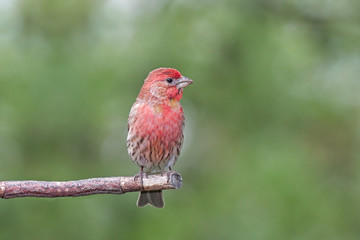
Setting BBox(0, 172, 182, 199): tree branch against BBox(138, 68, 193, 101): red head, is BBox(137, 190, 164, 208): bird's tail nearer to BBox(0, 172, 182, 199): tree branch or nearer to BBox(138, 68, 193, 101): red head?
BBox(138, 68, 193, 101): red head

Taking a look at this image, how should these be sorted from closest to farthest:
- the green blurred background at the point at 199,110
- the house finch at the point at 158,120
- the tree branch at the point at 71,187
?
the tree branch at the point at 71,187, the house finch at the point at 158,120, the green blurred background at the point at 199,110

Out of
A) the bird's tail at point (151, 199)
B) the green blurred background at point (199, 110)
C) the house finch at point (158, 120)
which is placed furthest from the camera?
the green blurred background at point (199, 110)

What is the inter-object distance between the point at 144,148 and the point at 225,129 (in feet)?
17.8

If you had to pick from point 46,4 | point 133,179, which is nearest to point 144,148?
point 133,179

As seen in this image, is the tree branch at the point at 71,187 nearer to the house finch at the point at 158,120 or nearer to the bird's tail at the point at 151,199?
the house finch at the point at 158,120

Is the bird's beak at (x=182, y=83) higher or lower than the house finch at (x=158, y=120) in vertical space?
higher

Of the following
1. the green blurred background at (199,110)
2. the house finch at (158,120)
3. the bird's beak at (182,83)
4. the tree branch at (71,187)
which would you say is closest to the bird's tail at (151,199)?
the house finch at (158,120)

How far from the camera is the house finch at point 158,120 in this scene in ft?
16.0

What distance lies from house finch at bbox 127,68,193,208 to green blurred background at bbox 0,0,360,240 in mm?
3426

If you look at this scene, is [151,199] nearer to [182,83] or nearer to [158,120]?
[158,120]

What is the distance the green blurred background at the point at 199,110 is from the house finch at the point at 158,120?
343 cm

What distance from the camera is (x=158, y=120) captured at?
5160 millimetres

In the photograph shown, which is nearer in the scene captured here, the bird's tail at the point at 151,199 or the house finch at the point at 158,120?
the house finch at the point at 158,120

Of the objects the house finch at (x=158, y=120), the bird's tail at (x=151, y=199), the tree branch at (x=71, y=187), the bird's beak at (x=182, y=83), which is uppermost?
the bird's beak at (x=182, y=83)
